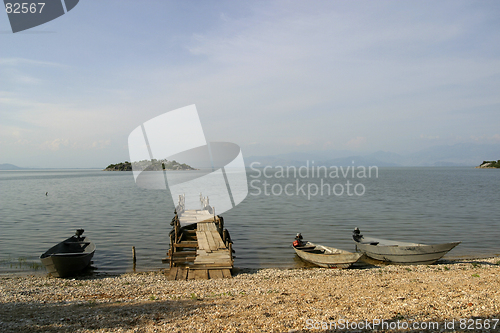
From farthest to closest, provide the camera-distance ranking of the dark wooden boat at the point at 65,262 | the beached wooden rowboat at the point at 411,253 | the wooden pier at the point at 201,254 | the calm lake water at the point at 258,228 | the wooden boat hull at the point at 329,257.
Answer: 1. the calm lake water at the point at 258,228
2. the beached wooden rowboat at the point at 411,253
3. the wooden boat hull at the point at 329,257
4. the dark wooden boat at the point at 65,262
5. the wooden pier at the point at 201,254

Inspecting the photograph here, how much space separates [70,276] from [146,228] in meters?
12.8

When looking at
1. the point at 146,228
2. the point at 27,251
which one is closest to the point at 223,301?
the point at 27,251

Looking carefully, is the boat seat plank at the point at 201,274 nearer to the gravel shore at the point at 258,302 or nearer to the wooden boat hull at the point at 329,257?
the gravel shore at the point at 258,302

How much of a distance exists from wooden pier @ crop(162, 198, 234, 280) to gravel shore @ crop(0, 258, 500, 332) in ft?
3.02

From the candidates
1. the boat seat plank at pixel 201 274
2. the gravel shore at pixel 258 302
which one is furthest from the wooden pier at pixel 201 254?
the gravel shore at pixel 258 302

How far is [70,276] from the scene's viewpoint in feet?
52.1

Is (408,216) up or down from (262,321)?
down

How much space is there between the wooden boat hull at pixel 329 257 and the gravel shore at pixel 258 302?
33.0 inches

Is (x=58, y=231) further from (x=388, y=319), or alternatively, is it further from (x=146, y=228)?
(x=388, y=319)

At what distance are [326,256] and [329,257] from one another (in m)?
0.16

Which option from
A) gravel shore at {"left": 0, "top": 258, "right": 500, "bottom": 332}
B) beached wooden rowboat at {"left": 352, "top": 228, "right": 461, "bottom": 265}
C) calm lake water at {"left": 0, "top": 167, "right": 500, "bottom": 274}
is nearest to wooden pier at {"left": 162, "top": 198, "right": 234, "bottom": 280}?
gravel shore at {"left": 0, "top": 258, "right": 500, "bottom": 332}

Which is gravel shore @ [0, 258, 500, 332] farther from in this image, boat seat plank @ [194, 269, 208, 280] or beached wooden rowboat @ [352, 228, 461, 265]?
beached wooden rowboat @ [352, 228, 461, 265]

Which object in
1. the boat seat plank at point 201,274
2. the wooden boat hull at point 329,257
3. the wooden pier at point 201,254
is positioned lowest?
the wooden boat hull at point 329,257

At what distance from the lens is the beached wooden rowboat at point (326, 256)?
1619 centimetres
